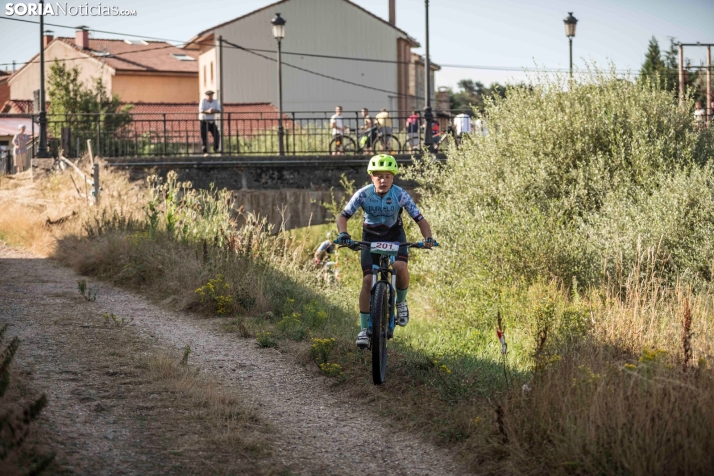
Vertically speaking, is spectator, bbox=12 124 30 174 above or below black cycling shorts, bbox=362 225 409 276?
above

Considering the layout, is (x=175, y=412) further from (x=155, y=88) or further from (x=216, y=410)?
(x=155, y=88)

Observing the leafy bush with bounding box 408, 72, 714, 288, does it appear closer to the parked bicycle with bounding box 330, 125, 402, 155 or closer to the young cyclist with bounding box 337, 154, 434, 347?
the young cyclist with bounding box 337, 154, 434, 347

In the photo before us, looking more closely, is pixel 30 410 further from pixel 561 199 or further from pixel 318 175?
pixel 318 175

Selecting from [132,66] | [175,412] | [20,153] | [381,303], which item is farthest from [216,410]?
[132,66]

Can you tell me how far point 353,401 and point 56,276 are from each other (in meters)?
7.58

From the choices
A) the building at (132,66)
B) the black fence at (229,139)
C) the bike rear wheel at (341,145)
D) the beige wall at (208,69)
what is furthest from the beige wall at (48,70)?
the bike rear wheel at (341,145)

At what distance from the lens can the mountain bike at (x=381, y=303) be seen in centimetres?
662

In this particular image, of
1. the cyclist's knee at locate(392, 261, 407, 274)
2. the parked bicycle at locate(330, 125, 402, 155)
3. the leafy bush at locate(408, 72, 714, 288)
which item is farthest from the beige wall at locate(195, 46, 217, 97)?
the cyclist's knee at locate(392, 261, 407, 274)

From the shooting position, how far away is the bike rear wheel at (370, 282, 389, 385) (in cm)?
657

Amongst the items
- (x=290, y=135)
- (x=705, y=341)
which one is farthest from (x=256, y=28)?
(x=705, y=341)

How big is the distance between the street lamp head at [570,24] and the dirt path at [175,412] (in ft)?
56.8

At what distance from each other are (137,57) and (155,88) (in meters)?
2.68

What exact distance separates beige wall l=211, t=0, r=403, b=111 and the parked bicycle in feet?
63.4

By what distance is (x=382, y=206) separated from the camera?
7.35 meters
